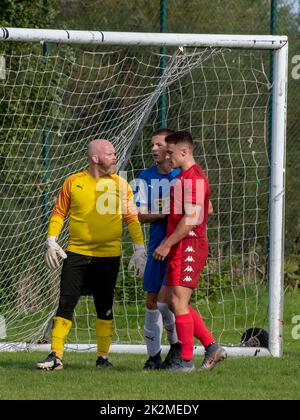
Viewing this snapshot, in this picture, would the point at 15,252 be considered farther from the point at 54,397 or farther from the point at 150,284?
the point at 54,397

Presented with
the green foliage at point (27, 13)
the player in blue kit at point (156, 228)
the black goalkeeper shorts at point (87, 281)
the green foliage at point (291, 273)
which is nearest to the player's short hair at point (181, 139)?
the player in blue kit at point (156, 228)

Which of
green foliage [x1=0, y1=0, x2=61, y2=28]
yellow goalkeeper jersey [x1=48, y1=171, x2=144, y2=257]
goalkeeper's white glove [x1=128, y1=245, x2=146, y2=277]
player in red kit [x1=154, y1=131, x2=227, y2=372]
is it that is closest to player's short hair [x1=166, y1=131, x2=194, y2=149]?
player in red kit [x1=154, y1=131, x2=227, y2=372]

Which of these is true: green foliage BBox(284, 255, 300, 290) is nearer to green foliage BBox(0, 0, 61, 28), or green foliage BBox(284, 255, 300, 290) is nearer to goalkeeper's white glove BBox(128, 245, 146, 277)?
green foliage BBox(0, 0, 61, 28)

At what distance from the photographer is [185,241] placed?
28.5 ft

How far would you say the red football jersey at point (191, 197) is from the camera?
860 cm

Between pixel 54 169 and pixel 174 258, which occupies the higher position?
pixel 54 169

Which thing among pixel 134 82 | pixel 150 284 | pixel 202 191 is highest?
pixel 134 82

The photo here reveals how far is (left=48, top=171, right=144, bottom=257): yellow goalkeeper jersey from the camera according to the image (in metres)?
8.97

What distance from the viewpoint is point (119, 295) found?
38.5ft

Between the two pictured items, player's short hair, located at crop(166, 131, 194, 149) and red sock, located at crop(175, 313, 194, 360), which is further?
player's short hair, located at crop(166, 131, 194, 149)

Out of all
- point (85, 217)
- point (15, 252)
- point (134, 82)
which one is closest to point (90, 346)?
point (15, 252)

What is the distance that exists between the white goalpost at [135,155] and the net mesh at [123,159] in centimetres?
2

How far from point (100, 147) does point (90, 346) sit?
2.32m

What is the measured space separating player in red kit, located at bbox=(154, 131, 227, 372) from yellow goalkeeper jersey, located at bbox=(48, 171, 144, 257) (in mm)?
500
